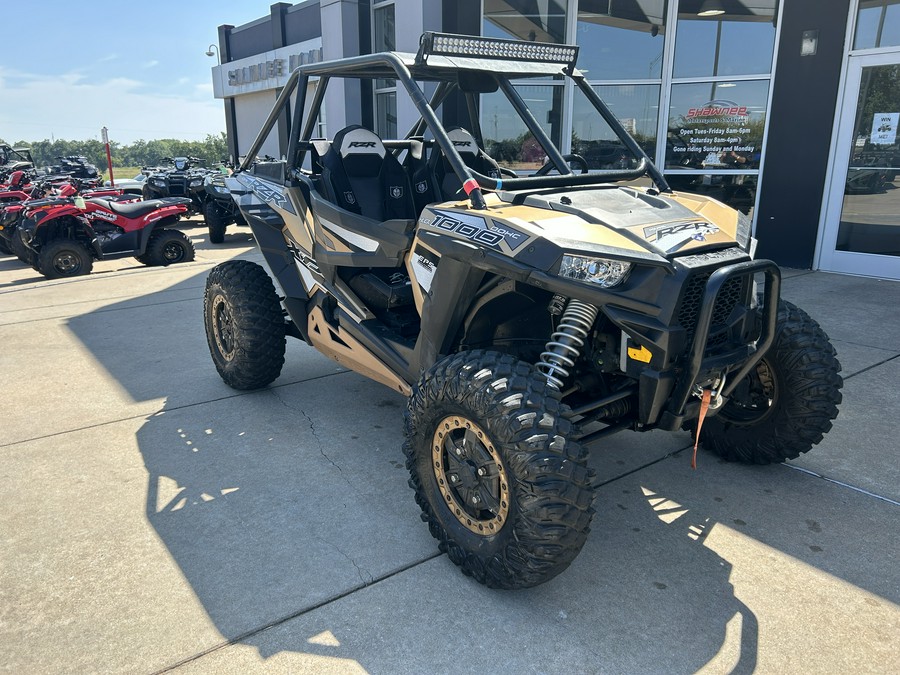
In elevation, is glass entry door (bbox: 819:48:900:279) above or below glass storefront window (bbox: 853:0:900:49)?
below

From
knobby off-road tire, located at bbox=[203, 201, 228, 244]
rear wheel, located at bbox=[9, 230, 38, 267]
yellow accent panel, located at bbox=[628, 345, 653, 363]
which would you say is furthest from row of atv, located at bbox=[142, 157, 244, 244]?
yellow accent panel, located at bbox=[628, 345, 653, 363]

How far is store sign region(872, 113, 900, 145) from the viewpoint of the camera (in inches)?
307

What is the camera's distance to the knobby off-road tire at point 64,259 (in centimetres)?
923

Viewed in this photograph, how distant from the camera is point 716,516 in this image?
3166mm

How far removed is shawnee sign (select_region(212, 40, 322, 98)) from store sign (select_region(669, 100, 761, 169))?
13.5 m

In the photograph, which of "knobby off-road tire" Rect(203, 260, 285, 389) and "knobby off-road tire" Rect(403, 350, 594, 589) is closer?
"knobby off-road tire" Rect(403, 350, 594, 589)

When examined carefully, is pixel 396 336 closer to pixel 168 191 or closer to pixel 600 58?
pixel 600 58

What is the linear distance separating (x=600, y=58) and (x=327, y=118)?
5.61 m

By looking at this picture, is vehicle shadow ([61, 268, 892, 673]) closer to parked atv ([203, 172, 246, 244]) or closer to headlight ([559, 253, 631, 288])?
headlight ([559, 253, 631, 288])

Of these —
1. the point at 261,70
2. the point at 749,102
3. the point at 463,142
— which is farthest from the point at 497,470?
the point at 261,70

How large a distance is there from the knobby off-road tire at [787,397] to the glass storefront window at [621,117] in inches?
252

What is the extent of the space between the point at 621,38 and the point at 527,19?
138 centimetres

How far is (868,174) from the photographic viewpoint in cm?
802

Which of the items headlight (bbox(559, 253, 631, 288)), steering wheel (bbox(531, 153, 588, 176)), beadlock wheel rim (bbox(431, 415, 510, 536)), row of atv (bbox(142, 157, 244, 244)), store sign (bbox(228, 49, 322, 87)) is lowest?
beadlock wheel rim (bbox(431, 415, 510, 536))
